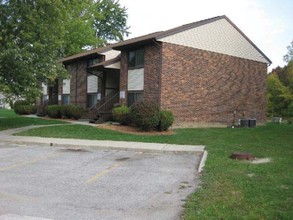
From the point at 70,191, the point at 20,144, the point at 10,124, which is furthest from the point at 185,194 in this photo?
the point at 10,124

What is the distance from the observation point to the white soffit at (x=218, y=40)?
22.0m

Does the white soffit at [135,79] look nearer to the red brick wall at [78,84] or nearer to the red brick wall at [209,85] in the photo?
the red brick wall at [209,85]

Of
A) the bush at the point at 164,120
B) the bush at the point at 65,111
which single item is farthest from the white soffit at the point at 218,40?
the bush at the point at 65,111

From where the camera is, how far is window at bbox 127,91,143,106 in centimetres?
2223

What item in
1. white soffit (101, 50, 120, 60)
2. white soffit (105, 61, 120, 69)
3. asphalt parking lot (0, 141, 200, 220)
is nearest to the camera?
asphalt parking lot (0, 141, 200, 220)

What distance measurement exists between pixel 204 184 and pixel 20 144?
370 inches

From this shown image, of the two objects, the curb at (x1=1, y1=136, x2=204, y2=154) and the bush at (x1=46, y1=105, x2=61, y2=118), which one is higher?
the bush at (x1=46, y1=105, x2=61, y2=118)

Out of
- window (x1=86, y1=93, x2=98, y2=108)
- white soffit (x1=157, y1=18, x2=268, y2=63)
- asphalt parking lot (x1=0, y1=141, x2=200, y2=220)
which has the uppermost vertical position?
white soffit (x1=157, y1=18, x2=268, y2=63)

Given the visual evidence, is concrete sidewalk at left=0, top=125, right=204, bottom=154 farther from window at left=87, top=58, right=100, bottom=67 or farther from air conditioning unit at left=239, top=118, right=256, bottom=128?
window at left=87, top=58, right=100, bottom=67

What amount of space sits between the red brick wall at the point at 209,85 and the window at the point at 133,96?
2.01m

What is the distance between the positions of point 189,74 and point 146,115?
5.23 m

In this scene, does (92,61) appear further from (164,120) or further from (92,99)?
(164,120)

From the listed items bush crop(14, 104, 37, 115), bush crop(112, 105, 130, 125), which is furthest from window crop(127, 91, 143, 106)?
bush crop(14, 104, 37, 115)

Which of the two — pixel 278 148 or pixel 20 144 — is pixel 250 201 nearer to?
pixel 278 148
